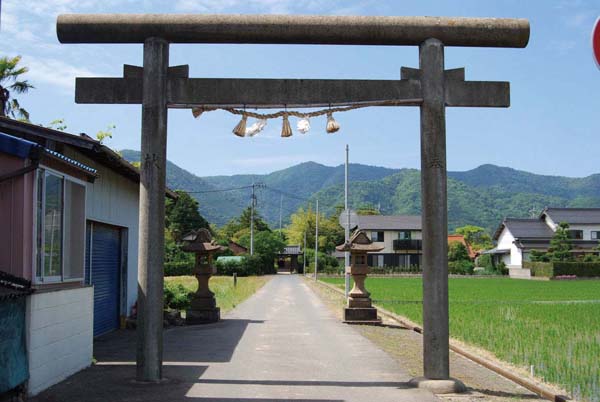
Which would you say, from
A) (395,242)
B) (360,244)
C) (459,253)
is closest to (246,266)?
(395,242)

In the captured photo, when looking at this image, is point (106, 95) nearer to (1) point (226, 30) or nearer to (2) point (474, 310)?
(1) point (226, 30)

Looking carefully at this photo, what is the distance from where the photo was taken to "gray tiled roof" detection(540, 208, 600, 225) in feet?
253

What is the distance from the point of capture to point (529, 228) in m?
78.9

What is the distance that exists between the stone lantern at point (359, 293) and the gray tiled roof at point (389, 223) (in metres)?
65.1

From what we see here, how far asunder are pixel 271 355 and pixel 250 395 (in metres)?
3.85

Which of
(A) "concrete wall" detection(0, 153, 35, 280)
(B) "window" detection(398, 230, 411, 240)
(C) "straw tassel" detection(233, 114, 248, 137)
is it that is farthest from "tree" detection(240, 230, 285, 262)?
(A) "concrete wall" detection(0, 153, 35, 280)

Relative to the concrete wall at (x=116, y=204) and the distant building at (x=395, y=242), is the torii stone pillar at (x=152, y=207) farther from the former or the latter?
the distant building at (x=395, y=242)

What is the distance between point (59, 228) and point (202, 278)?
983cm

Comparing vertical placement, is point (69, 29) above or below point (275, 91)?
above

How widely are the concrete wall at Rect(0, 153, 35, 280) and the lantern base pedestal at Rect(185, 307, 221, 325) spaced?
35.0 ft

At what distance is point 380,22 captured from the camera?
357 inches

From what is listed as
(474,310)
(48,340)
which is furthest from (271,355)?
(474,310)

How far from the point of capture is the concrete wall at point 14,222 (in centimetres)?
837

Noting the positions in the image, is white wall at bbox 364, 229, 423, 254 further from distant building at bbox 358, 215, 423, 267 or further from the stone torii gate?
the stone torii gate
